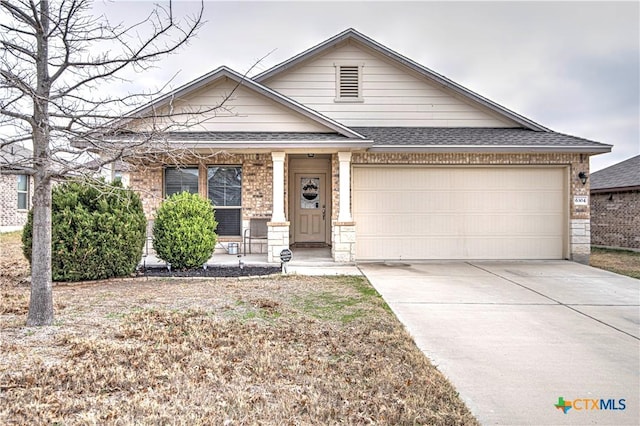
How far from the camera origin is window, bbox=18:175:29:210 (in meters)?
19.2

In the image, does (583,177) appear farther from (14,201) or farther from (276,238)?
(14,201)

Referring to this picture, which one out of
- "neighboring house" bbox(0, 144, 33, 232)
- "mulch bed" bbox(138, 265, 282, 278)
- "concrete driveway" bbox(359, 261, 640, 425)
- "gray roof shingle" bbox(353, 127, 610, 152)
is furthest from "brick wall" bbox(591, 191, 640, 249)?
"neighboring house" bbox(0, 144, 33, 232)

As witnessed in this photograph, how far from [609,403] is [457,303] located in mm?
3081

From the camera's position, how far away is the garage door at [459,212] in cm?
1071

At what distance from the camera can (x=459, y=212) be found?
10.8 meters

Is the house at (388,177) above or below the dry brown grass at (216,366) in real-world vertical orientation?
above

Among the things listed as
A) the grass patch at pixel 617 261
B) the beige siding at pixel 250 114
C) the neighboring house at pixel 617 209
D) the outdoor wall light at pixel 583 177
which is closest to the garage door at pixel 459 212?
the outdoor wall light at pixel 583 177

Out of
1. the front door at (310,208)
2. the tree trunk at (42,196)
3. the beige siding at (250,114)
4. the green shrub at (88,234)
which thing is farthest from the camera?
the front door at (310,208)

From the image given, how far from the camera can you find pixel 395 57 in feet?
39.5

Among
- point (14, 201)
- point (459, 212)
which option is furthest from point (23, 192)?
point (459, 212)

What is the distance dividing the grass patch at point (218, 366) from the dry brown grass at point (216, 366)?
0.01m

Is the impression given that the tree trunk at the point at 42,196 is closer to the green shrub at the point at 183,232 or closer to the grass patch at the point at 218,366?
the grass patch at the point at 218,366

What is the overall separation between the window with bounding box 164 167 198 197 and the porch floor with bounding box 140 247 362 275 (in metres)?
1.83

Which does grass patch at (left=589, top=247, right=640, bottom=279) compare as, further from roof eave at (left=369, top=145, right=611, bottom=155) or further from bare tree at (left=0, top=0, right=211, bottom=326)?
bare tree at (left=0, top=0, right=211, bottom=326)
